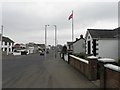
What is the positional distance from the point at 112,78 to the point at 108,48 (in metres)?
29.7

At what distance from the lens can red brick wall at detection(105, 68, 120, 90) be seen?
351 inches

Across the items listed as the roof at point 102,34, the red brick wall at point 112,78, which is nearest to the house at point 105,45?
the roof at point 102,34

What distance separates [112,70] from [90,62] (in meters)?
4.42

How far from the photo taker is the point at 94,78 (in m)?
14.0

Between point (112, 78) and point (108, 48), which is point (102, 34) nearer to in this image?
point (108, 48)

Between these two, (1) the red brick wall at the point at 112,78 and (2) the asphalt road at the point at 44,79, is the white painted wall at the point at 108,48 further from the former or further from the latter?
(1) the red brick wall at the point at 112,78

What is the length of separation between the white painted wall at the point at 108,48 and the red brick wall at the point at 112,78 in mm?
28167

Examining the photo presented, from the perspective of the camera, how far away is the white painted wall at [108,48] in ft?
126

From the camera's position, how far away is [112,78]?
9555mm

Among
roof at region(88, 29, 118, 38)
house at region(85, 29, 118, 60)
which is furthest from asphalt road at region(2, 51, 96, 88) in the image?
roof at region(88, 29, 118, 38)

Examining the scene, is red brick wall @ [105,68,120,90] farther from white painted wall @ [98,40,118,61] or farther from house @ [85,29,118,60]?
white painted wall @ [98,40,118,61]

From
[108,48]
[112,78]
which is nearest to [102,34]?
[108,48]

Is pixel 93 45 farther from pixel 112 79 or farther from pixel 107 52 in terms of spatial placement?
pixel 112 79

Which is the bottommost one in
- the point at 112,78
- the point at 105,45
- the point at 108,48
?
the point at 112,78
